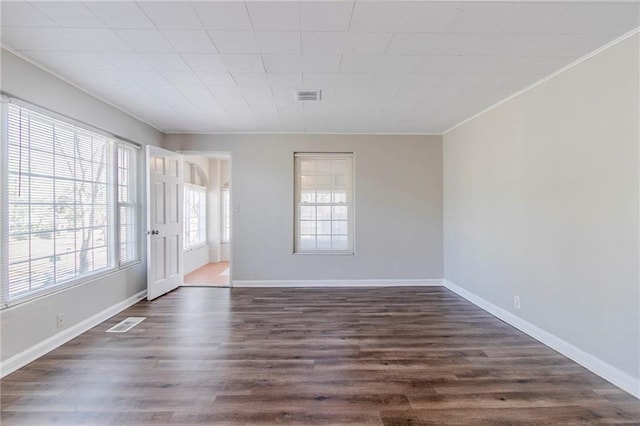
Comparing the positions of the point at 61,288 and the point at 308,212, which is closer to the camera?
the point at 61,288

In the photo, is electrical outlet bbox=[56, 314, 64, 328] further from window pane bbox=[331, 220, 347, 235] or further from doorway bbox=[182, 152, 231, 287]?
window pane bbox=[331, 220, 347, 235]

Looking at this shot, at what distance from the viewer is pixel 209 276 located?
584 cm

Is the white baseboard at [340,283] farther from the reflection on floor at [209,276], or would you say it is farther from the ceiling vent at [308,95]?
the ceiling vent at [308,95]

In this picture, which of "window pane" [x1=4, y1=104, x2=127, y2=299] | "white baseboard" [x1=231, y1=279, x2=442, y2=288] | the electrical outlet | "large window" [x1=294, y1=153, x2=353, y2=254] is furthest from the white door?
"large window" [x1=294, y1=153, x2=353, y2=254]

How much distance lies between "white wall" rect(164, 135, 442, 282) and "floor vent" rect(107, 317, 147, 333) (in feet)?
5.59

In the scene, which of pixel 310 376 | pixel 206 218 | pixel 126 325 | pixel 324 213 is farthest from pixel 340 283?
pixel 206 218

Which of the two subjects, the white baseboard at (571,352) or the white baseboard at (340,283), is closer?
the white baseboard at (571,352)

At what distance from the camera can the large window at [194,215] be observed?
20.7 feet

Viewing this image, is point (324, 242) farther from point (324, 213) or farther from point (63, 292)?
point (63, 292)

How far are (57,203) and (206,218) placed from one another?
178 inches

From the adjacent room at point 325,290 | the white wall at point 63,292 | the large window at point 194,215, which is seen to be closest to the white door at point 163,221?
the adjacent room at point 325,290

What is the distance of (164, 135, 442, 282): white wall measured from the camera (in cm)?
496

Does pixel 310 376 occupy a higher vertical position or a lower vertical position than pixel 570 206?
lower

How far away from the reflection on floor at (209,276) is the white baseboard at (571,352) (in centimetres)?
395
